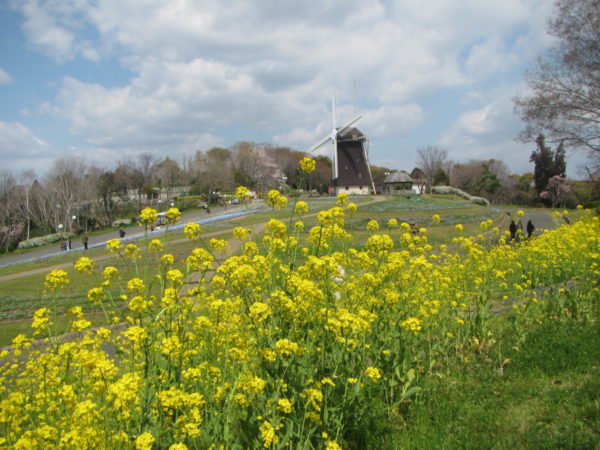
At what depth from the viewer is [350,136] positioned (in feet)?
190

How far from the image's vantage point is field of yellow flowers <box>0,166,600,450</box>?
7.64 feet

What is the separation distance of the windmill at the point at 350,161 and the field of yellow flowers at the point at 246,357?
53.0m

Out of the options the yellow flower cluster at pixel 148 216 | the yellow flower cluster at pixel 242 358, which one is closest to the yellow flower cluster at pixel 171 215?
the yellow flower cluster at pixel 148 216

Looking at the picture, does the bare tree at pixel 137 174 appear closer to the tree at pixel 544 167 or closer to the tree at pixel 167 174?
the tree at pixel 167 174

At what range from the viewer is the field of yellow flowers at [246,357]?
233 centimetres

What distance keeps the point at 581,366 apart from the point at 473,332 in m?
1.07

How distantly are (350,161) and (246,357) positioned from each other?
55.5 m

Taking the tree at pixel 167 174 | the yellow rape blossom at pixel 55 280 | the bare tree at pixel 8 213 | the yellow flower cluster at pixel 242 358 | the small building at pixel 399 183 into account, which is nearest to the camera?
the yellow flower cluster at pixel 242 358

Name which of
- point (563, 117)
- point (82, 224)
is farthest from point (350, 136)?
point (563, 117)

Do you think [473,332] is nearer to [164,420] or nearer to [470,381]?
[470,381]

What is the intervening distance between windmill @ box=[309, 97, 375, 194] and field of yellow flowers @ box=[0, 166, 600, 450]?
52964 mm

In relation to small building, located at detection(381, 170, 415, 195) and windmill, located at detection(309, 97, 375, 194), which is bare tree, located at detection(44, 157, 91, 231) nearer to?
windmill, located at detection(309, 97, 375, 194)

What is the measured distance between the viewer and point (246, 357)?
9.29ft

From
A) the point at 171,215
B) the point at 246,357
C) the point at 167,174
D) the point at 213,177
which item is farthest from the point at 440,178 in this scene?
the point at 246,357
